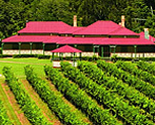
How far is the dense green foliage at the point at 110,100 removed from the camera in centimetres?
2723

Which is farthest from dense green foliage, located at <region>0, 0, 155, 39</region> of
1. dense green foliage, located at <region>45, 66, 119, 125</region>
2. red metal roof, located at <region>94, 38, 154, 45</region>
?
dense green foliage, located at <region>45, 66, 119, 125</region>

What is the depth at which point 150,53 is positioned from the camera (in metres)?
63.7

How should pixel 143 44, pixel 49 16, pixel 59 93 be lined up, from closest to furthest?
pixel 59 93 → pixel 143 44 → pixel 49 16

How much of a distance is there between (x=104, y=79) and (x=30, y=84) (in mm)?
8303

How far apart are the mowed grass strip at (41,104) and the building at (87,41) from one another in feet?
85.0

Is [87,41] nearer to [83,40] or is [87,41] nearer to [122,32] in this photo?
[83,40]

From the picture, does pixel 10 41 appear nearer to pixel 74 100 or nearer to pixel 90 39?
pixel 90 39

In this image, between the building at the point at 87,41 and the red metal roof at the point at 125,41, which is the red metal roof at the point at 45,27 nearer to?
the building at the point at 87,41

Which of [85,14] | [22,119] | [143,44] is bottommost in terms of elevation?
[22,119]

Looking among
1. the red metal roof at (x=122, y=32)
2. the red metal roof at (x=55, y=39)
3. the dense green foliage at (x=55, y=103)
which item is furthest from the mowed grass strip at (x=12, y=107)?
the red metal roof at (x=122, y=32)

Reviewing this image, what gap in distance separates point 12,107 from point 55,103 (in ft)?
15.5

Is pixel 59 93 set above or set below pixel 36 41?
below

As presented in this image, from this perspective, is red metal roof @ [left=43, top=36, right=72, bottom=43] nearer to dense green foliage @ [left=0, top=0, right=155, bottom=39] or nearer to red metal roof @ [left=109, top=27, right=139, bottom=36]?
red metal roof @ [left=109, top=27, right=139, bottom=36]

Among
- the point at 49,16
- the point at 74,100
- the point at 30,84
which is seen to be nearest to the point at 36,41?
the point at 49,16
